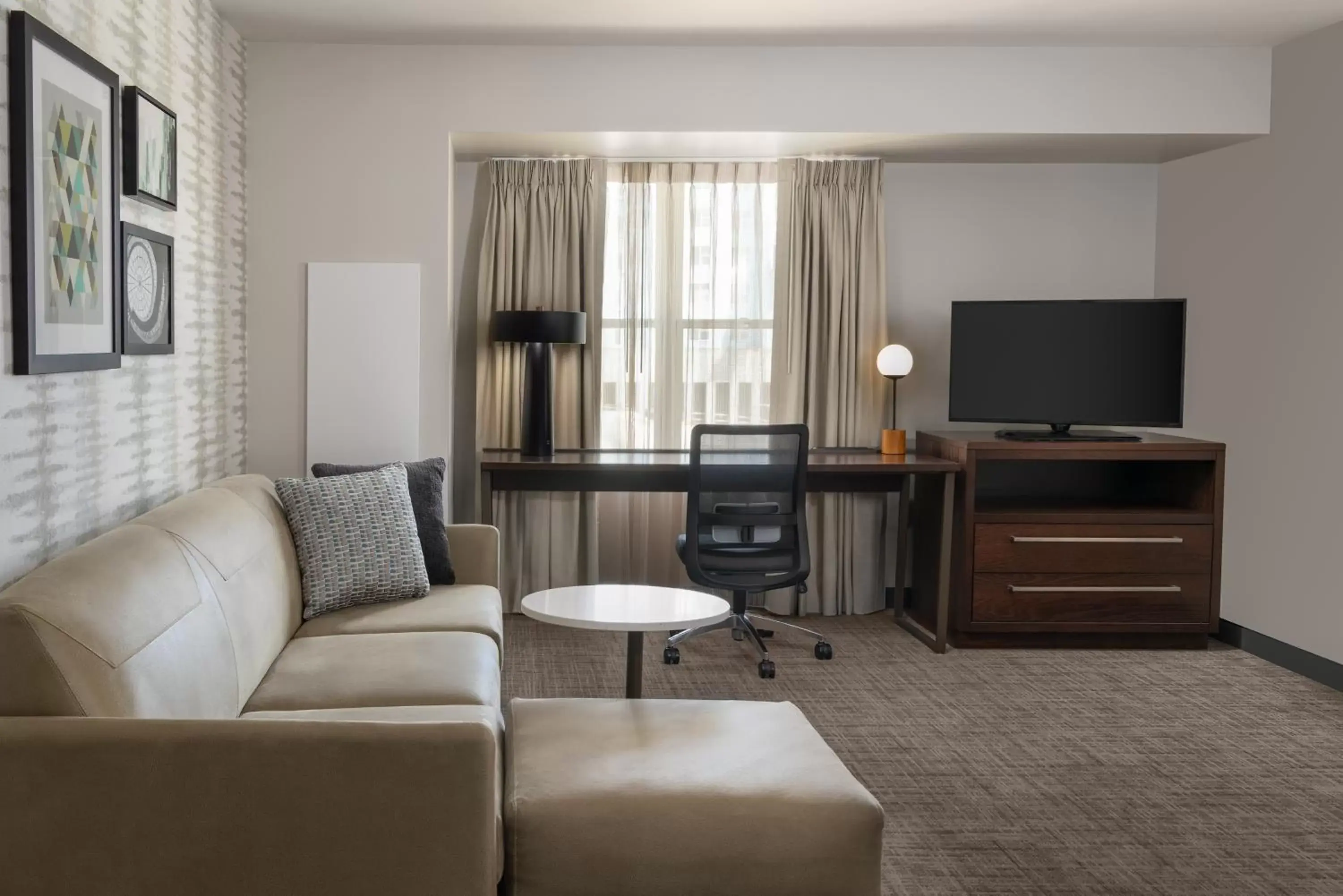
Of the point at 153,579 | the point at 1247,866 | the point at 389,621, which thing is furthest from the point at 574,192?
the point at 1247,866

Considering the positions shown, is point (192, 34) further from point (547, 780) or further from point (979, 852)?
point (979, 852)

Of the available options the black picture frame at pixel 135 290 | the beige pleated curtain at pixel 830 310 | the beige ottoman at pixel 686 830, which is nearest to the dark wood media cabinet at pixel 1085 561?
the beige pleated curtain at pixel 830 310

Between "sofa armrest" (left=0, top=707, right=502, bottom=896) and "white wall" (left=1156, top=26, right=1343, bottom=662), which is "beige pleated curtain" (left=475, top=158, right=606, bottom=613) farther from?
"sofa armrest" (left=0, top=707, right=502, bottom=896)

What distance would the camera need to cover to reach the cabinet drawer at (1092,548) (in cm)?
489

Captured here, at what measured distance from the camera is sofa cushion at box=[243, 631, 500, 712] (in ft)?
9.08

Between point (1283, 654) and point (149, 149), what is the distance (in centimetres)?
449

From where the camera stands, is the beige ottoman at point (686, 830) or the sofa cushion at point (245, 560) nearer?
the beige ottoman at point (686, 830)

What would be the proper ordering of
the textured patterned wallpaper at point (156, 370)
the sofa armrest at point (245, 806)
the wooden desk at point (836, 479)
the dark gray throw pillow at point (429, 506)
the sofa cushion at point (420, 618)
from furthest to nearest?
the wooden desk at point (836, 479) → the dark gray throw pillow at point (429, 506) → the sofa cushion at point (420, 618) → the textured patterned wallpaper at point (156, 370) → the sofa armrest at point (245, 806)

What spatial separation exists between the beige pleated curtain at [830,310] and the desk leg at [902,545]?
0.27 metres

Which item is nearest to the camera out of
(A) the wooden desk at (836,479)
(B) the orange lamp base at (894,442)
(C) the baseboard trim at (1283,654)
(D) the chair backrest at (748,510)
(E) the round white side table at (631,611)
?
(E) the round white side table at (631,611)

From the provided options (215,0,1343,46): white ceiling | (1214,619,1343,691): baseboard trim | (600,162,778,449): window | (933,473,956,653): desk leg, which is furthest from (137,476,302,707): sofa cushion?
(1214,619,1343,691): baseboard trim

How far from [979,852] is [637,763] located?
990 millimetres

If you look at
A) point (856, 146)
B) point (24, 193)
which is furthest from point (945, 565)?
point (24, 193)

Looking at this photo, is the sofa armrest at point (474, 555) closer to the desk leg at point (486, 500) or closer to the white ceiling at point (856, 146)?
the desk leg at point (486, 500)
